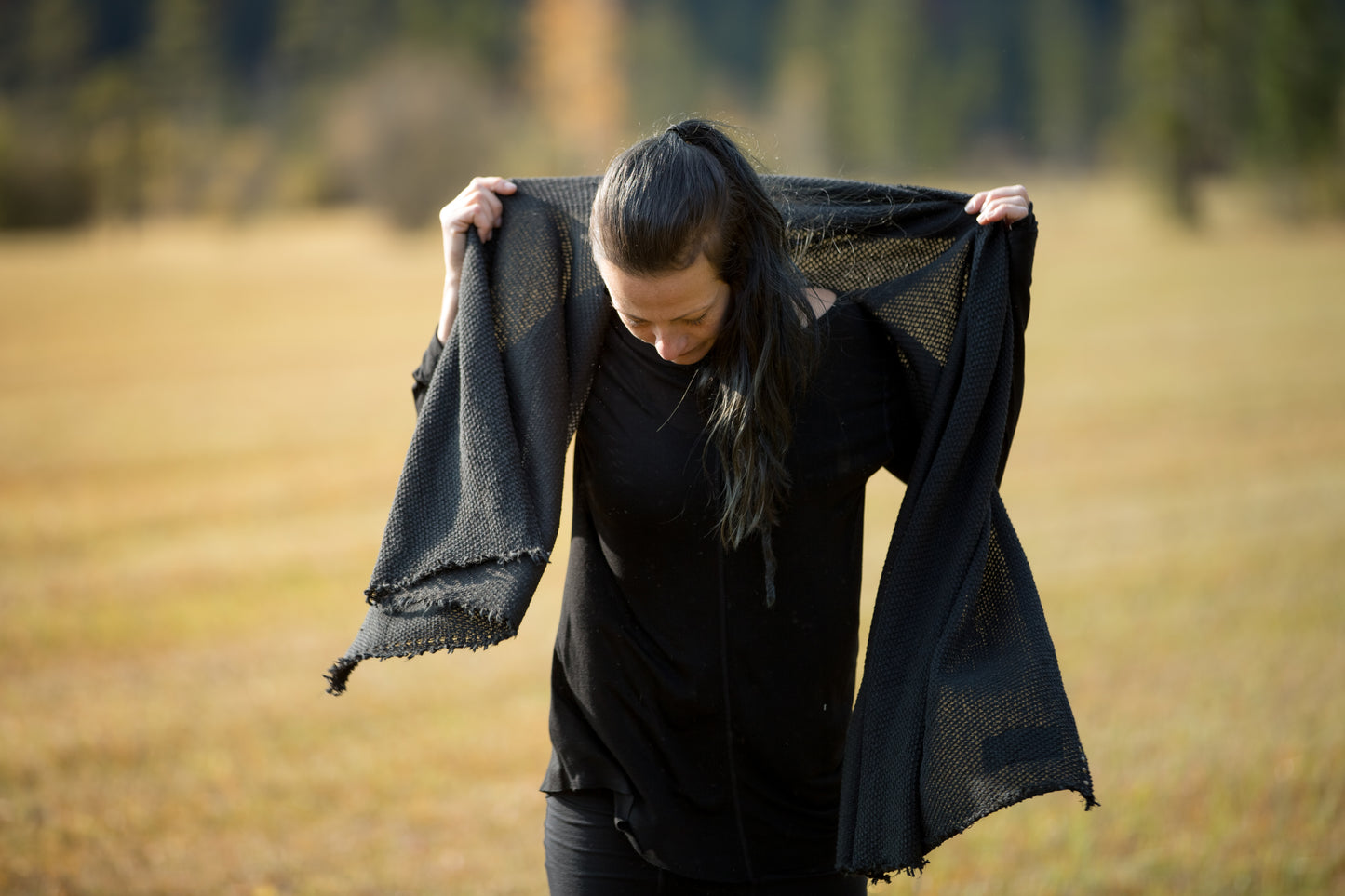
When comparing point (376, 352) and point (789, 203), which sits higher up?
point (789, 203)

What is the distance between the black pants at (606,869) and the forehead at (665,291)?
0.95 meters

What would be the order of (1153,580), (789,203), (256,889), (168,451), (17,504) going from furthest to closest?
(168,451) < (17,504) < (1153,580) < (256,889) < (789,203)

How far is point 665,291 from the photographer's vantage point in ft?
7.23

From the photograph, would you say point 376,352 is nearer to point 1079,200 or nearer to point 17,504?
point 17,504

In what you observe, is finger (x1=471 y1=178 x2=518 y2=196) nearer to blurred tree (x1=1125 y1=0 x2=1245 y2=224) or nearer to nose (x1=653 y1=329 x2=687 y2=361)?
nose (x1=653 y1=329 x2=687 y2=361)

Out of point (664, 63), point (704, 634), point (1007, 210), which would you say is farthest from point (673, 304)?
point (664, 63)

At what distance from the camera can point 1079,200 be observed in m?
43.0

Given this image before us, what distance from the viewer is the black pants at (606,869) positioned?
237 centimetres

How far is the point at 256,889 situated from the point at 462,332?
9.06 feet

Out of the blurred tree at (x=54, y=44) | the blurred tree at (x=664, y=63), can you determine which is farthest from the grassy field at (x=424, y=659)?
the blurred tree at (x=54, y=44)

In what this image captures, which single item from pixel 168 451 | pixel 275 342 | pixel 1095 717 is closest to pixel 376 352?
pixel 275 342

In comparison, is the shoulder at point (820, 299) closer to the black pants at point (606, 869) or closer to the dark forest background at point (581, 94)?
the black pants at point (606, 869)

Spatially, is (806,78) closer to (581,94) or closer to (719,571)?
(581,94)

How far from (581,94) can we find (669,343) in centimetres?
5901
